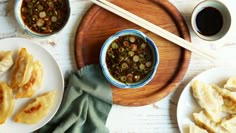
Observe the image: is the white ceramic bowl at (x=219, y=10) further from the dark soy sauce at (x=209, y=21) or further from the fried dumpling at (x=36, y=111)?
the fried dumpling at (x=36, y=111)

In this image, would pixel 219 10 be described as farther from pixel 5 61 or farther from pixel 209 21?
pixel 5 61

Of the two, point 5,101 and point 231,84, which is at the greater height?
point 231,84

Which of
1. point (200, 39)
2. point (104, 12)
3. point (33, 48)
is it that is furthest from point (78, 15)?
point (200, 39)

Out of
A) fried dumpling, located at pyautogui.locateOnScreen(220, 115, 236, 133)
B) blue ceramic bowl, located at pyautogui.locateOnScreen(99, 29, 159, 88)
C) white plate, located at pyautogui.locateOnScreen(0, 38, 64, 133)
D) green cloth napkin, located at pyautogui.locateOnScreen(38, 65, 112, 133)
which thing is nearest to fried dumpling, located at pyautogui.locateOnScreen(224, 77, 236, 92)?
fried dumpling, located at pyautogui.locateOnScreen(220, 115, 236, 133)

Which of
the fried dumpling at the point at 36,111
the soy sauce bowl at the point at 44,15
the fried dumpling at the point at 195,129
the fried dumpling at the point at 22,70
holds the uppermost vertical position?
the soy sauce bowl at the point at 44,15

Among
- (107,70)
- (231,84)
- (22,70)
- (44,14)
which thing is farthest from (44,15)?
(231,84)

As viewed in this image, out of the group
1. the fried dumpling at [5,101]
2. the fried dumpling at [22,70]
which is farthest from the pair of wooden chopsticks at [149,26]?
the fried dumpling at [5,101]
